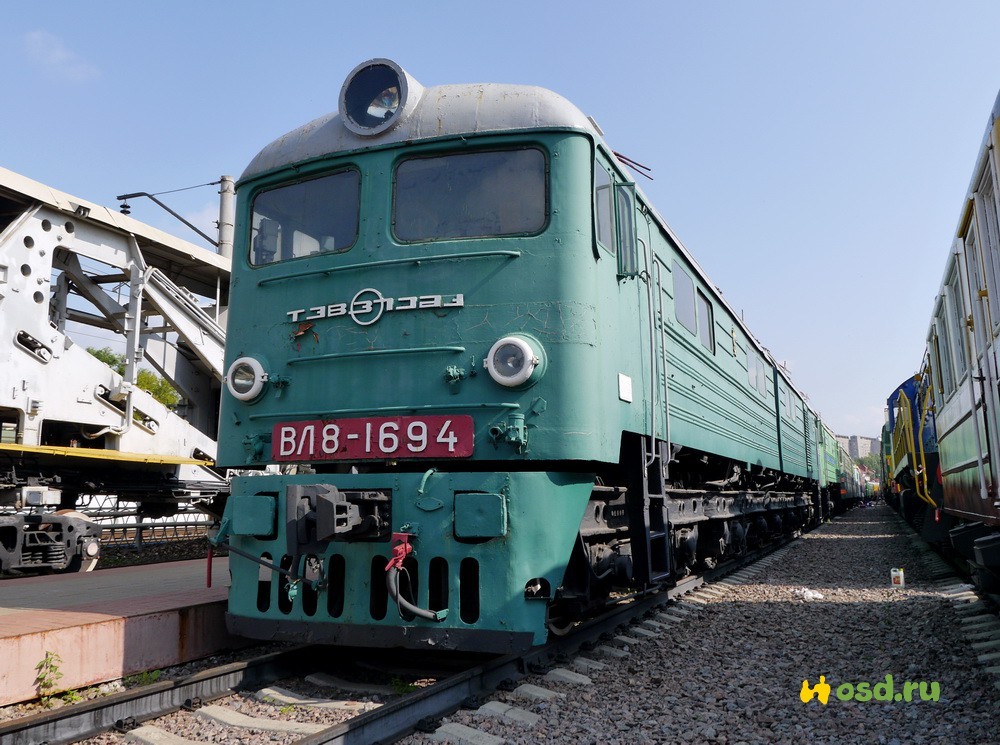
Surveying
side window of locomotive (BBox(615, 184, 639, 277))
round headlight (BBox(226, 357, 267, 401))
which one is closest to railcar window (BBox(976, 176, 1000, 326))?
side window of locomotive (BBox(615, 184, 639, 277))

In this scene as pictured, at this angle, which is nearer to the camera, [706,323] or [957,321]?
[957,321]

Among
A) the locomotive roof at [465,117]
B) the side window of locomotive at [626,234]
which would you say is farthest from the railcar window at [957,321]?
the locomotive roof at [465,117]

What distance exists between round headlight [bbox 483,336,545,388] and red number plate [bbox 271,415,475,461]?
343 millimetres

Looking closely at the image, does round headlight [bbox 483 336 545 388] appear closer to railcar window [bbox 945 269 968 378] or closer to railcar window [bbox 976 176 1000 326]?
railcar window [bbox 976 176 1000 326]

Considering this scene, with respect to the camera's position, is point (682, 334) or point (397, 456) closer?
point (397, 456)

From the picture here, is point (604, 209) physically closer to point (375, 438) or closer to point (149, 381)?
point (375, 438)

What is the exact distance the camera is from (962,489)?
736 cm

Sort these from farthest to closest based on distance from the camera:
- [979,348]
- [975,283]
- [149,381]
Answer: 1. [149,381]
2. [975,283]
3. [979,348]

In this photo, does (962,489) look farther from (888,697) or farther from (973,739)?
(973,739)

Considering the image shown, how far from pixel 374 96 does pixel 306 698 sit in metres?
3.89

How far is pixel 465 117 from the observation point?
5.30 metres

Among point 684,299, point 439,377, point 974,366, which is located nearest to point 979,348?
point 974,366

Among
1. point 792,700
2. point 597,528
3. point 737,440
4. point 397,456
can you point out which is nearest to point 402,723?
point 397,456

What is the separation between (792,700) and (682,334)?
359cm
